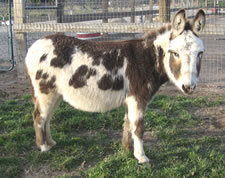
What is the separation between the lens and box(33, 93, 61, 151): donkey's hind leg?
3.69 metres

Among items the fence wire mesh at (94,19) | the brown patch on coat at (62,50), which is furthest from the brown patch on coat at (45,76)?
the fence wire mesh at (94,19)

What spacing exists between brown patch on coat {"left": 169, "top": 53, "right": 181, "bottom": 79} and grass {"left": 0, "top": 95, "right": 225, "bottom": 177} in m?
1.11

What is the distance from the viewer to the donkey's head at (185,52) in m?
3.10

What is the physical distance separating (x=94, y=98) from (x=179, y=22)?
4.46 ft

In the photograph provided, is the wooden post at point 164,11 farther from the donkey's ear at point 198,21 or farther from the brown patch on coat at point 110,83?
the brown patch on coat at point 110,83

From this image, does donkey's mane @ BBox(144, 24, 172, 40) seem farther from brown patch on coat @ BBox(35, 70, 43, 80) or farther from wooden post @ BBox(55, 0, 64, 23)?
wooden post @ BBox(55, 0, 64, 23)

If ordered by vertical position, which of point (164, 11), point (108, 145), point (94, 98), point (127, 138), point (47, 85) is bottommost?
point (108, 145)

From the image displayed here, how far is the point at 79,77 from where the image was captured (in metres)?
3.53

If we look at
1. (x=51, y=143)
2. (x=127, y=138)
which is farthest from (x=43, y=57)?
(x=127, y=138)

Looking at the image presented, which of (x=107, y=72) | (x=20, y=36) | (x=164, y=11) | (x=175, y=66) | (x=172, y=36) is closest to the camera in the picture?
(x=175, y=66)

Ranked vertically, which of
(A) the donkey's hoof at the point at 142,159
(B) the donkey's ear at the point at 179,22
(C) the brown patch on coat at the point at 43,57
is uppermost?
(B) the donkey's ear at the point at 179,22

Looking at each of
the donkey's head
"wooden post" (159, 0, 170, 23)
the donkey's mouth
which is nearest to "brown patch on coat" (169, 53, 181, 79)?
the donkey's head

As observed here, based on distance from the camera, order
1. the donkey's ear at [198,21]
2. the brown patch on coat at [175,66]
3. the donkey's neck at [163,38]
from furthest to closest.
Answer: the donkey's neck at [163,38]
the donkey's ear at [198,21]
the brown patch on coat at [175,66]

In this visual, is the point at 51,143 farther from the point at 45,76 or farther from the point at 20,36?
the point at 20,36
